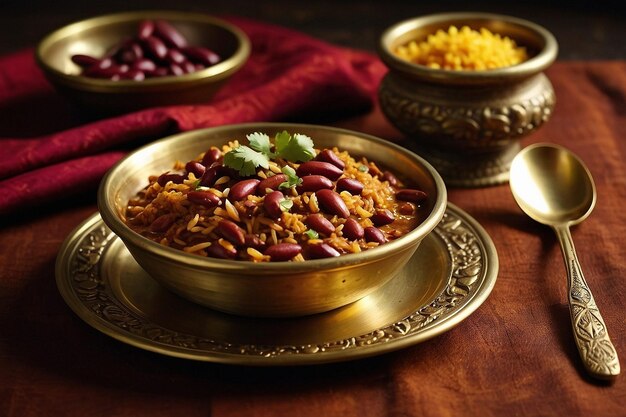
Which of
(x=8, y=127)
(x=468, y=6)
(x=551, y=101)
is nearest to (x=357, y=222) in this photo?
(x=551, y=101)

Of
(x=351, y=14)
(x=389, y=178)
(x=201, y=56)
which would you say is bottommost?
(x=351, y=14)

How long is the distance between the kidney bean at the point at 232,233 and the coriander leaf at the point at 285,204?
12 centimetres

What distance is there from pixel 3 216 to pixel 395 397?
1.49 metres

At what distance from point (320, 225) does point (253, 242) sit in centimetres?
17

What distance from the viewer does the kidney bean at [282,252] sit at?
6.48ft

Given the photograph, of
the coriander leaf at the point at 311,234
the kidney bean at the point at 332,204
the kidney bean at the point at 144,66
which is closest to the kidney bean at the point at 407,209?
the kidney bean at the point at 332,204

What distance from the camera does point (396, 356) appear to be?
206 centimetres

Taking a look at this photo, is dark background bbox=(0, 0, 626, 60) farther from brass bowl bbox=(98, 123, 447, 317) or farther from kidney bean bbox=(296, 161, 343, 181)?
brass bowl bbox=(98, 123, 447, 317)

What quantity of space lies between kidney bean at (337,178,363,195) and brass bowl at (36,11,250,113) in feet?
3.95

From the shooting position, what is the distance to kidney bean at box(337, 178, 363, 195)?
224 cm

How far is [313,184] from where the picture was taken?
7.15ft

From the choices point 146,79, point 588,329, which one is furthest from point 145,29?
point 588,329

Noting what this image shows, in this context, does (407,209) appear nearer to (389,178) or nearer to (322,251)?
(389,178)

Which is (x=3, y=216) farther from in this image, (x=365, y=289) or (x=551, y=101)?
(x=551, y=101)
